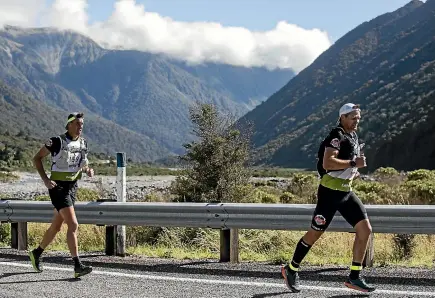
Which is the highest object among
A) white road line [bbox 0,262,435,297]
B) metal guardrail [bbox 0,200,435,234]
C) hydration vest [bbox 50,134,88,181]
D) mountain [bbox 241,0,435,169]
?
mountain [bbox 241,0,435,169]

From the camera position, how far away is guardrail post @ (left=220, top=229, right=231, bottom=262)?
24.4ft

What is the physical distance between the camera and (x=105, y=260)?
25.1ft

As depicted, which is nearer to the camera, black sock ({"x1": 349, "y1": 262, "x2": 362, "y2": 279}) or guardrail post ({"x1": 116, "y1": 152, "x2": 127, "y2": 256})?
black sock ({"x1": 349, "y1": 262, "x2": 362, "y2": 279})

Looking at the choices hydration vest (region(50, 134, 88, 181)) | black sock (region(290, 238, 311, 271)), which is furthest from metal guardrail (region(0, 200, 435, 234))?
hydration vest (region(50, 134, 88, 181))

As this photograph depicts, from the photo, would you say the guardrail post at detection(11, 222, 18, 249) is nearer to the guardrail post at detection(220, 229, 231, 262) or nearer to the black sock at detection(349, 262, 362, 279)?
the guardrail post at detection(220, 229, 231, 262)

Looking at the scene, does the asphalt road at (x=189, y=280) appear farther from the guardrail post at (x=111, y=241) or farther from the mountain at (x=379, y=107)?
the mountain at (x=379, y=107)

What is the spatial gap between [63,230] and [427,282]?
20.8 feet

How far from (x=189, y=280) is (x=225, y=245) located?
1111 mm

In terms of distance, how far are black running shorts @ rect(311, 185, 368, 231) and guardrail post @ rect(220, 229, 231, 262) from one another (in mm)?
1842

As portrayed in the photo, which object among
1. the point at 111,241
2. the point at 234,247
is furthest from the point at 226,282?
the point at 111,241

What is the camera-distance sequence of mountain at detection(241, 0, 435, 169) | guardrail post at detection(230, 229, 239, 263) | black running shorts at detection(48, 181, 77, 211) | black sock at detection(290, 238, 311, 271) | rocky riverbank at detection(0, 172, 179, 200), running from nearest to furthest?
1. black sock at detection(290, 238, 311, 271)
2. black running shorts at detection(48, 181, 77, 211)
3. guardrail post at detection(230, 229, 239, 263)
4. rocky riverbank at detection(0, 172, 179, 200)
5. mountain at detection(241, 0, 435, 169)

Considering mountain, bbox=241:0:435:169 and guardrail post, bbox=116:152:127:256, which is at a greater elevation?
mountain, bbox=241:0:435:169

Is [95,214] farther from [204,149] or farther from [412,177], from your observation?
[412,177]

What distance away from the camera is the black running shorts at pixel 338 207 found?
5805 mm
